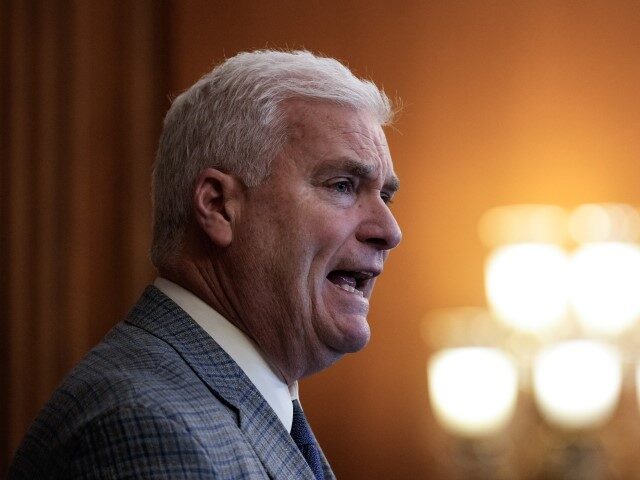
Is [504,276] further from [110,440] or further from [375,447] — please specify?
[110,440]

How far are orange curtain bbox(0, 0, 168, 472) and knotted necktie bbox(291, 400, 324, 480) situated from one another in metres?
2.28

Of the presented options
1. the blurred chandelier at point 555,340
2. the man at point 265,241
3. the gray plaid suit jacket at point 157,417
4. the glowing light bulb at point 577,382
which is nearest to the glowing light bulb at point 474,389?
the blurred chandelier at point 555,340

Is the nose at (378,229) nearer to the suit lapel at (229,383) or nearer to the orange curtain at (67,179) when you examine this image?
the suit lapel at (229,383)

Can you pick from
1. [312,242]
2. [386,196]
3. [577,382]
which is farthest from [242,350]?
[577,382]

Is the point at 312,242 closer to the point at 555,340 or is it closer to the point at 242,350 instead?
the point at 242,350

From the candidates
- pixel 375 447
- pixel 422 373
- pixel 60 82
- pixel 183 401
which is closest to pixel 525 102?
pixel 422 373

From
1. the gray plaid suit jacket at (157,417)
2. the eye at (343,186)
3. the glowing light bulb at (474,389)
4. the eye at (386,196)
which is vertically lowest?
the glowing light bulb at (474,389)

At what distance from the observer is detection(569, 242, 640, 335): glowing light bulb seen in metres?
3.56

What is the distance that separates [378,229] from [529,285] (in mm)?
1983

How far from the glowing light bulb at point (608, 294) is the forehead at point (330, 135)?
2014 mm

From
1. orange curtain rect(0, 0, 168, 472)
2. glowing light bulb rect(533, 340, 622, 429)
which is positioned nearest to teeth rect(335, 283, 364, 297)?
glowing light bulb rect(533, 340, 622, 429)

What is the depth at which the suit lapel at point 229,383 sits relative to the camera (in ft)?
4.76

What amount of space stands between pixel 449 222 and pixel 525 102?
1.79 feet

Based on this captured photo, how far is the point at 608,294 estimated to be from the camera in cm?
357
